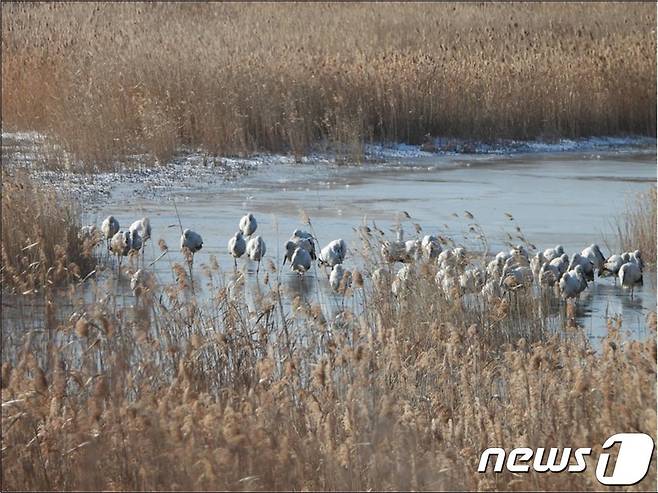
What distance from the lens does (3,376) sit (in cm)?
384

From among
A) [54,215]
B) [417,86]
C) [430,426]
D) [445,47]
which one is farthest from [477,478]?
[445,47]

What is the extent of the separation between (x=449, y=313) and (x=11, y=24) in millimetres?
15493

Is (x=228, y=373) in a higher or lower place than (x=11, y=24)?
lower

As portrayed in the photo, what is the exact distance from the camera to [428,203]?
11.2m

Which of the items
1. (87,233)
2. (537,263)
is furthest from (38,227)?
(537,263)

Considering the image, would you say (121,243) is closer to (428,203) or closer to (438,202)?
(428,203)

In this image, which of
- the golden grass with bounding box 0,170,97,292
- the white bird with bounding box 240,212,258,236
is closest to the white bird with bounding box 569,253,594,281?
the white bird with bounding box 240,212,258,236

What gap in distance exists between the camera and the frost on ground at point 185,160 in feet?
39.0

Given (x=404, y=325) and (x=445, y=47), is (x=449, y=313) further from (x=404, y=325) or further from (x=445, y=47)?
(x=445, y=47)

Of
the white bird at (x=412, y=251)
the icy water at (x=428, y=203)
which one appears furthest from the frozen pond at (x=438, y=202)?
the white bird at (x=412, y=251)

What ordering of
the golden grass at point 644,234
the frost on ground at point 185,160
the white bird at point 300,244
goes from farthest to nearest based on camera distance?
the frost on ground at point 185,160 < the golden grass at point 644,234 < the white bird at point 300,244

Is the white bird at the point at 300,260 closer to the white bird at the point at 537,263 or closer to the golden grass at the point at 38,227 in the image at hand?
the golden grass at the point at 38,227

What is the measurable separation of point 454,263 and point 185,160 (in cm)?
731

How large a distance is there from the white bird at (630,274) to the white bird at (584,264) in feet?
0.76
